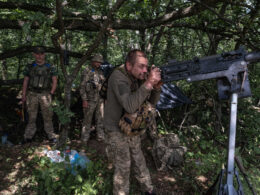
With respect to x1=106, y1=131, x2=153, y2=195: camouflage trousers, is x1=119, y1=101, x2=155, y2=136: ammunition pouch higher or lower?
higher

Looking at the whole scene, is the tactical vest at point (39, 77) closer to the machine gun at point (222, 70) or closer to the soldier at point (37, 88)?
the soldier at point (37, 88)

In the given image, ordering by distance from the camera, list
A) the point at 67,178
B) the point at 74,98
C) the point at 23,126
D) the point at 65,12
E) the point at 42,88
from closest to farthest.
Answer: the point at 67,178, the point at 65,12, the point at 42,88, the point at 23,126, the point at 74,98

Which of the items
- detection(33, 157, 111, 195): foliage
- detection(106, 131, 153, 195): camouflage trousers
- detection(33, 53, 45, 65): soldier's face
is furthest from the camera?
detection(33, 53, 45, 65): soldier's face

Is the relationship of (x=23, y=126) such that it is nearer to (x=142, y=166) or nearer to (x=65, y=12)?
(x=65, y=12)

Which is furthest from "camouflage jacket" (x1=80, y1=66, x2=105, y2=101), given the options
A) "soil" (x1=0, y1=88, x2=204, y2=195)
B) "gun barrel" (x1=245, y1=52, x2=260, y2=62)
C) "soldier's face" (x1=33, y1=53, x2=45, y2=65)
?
"gun barrel" (x1=245, y1=52, x2=260, y2=62)

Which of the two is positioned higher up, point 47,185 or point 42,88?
point 42,88

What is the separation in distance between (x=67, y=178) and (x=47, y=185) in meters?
0.30

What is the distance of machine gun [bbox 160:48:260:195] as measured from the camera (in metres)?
1.77

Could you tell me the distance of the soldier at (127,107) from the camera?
1.99 m

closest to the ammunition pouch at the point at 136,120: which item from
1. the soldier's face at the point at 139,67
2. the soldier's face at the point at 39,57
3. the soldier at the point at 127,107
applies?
the soldier at the point at 127,107

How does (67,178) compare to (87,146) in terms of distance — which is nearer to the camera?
(67,178)

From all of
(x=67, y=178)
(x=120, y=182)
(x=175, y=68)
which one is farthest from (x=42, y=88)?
(x=175, y=68)

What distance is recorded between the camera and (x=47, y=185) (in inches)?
105

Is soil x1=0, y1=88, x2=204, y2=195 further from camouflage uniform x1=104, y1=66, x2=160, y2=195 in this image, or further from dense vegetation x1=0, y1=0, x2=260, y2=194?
camouflage uniform x1=104, y1=66, x2=160, y2=195
